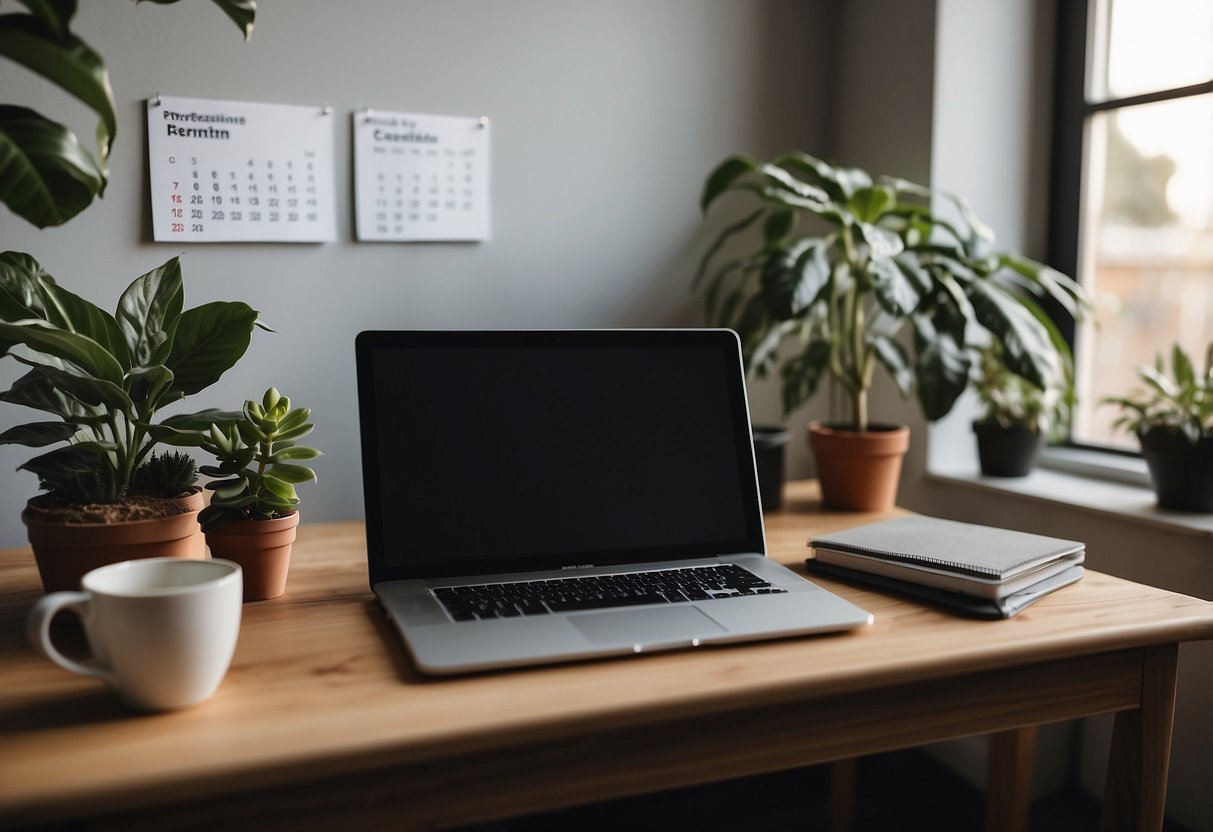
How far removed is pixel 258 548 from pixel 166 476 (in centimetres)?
13

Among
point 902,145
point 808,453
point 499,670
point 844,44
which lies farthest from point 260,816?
point 844,44

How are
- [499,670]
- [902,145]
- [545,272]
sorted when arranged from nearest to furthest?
[499,670], [545,272], [902,145]

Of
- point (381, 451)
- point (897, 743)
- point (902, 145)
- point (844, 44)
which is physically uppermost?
point (844, 44)

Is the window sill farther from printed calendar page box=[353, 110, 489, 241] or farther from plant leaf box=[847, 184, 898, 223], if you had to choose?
printed calendar page box=[353, 110, 489, 241]

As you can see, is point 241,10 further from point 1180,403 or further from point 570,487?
point 1180,403

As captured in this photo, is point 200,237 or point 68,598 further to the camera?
point 200,237

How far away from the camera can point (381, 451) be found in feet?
3.41

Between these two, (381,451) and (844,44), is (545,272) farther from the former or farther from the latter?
(844,44)

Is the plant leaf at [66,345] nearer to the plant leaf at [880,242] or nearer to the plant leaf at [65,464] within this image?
the plant leaf at [65,464]

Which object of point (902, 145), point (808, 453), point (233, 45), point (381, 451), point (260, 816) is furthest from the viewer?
point (808, 453)

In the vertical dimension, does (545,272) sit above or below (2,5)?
below

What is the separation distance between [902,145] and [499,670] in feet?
4.13

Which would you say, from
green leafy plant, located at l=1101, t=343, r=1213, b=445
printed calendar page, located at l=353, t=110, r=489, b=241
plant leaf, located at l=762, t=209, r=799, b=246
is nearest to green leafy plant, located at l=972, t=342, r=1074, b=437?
green leafy plant, located at l=1101, t=343, r=1213, b=445

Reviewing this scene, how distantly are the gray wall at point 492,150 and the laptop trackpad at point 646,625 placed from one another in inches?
27.4
